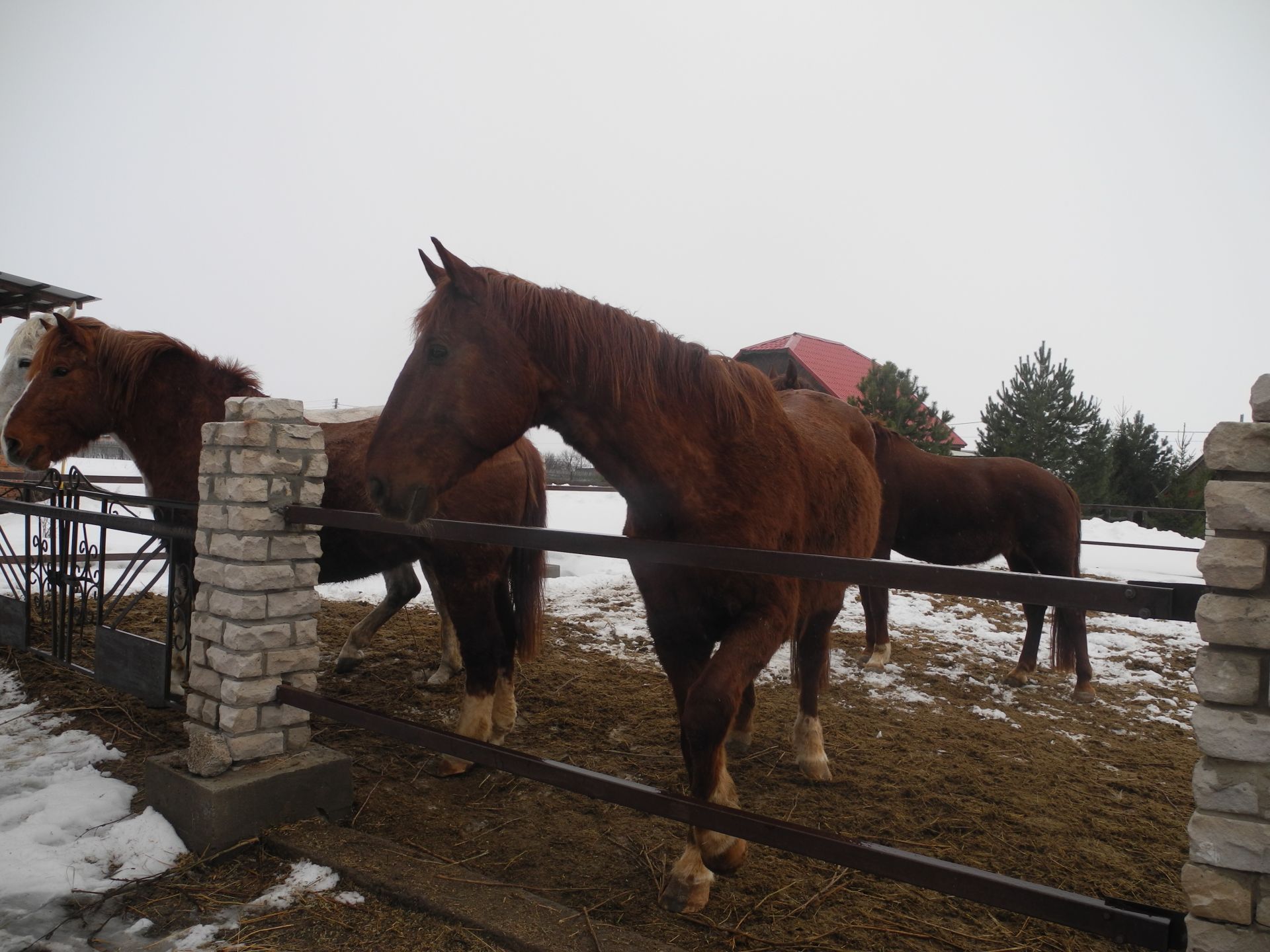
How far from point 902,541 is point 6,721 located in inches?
267

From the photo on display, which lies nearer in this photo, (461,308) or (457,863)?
(461,308)

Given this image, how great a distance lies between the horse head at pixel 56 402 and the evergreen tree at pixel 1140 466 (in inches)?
866

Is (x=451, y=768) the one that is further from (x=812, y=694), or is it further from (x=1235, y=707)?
(x=1235, y=707)

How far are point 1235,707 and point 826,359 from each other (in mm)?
30026

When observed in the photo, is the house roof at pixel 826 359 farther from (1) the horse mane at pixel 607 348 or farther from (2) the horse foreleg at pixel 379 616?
(1) the horse mane at pixel 607 348

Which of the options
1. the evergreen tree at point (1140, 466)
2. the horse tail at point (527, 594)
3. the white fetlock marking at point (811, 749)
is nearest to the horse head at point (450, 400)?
the horse tail at point (527, 594)

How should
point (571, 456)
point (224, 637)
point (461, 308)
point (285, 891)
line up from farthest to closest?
point (571, 456)
point (224, 637)
point (285, 891)
point (461, 308)

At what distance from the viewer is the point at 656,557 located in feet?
6.88

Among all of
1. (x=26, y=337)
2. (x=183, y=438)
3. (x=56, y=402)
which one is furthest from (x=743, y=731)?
(x=26, y=337)

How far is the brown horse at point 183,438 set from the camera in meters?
4.59

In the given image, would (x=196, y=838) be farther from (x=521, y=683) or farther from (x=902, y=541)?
(x=902, y=541)

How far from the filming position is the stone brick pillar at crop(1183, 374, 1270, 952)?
131 centimetres

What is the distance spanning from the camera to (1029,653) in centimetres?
620

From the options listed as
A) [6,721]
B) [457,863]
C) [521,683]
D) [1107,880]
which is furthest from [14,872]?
[1107,880]
